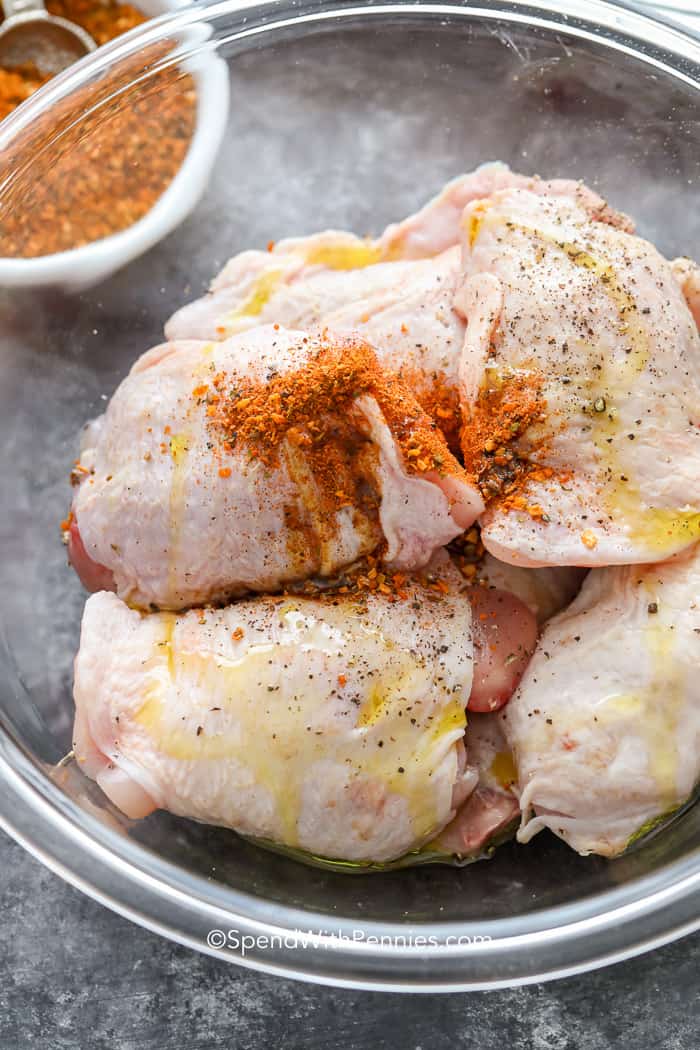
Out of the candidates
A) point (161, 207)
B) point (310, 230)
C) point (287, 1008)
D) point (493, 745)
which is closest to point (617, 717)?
point (493, 745)

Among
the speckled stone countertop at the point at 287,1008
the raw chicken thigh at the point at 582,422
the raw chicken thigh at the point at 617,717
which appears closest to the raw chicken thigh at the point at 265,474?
the raw chicken thigh at the point at 582,422

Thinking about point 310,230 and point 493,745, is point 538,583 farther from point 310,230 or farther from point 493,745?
point 310,230

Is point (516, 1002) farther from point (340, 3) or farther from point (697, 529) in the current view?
point (340, 3)

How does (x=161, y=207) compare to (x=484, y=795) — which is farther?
(x=161, y=207)

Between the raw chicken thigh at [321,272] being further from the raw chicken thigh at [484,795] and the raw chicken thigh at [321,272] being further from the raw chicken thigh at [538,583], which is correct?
the raw chicken thigh at [484,795]

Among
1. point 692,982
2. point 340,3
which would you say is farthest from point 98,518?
point 692,982
